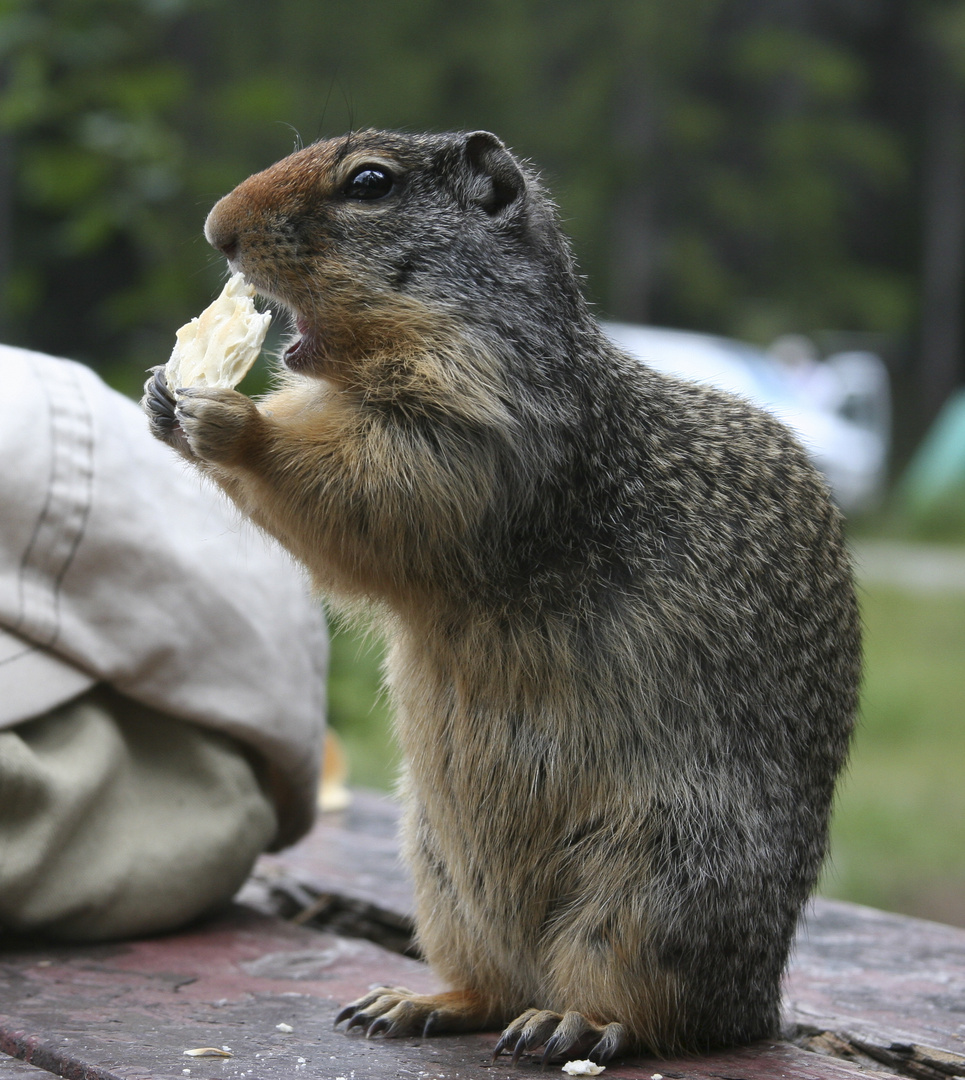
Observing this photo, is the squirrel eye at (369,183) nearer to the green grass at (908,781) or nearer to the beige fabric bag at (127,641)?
the beige fabric bag at (127,641)

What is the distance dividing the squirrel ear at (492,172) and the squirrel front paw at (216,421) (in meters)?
0.72

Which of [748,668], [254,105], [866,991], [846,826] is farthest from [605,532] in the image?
[846,826]

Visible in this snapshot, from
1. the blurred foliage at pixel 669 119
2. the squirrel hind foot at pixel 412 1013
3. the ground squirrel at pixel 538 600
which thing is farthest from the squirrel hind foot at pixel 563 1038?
the blurred foliage at pixel 669 119

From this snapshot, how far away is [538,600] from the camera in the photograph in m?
2.62

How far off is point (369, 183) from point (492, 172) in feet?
0.88

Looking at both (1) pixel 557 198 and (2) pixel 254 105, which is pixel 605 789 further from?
(2) pixel 254 105

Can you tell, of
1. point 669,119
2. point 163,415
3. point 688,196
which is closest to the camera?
point 163,415

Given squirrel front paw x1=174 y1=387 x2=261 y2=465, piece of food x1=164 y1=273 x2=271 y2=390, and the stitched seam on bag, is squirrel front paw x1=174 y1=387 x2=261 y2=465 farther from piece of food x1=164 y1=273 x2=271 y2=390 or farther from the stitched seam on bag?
the stitched seam on bag

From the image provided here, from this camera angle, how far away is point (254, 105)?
5.48 meters

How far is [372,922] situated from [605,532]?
1.43m

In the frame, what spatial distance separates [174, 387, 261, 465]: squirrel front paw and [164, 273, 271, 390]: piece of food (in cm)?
19

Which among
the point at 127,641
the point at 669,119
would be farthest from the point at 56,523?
the point at 669,119

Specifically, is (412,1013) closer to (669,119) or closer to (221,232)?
(221,232)

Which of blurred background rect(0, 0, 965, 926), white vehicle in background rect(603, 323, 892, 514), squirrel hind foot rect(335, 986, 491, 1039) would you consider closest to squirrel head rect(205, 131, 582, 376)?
squirrel hind foot rect(335, 986, 491, 1039)
